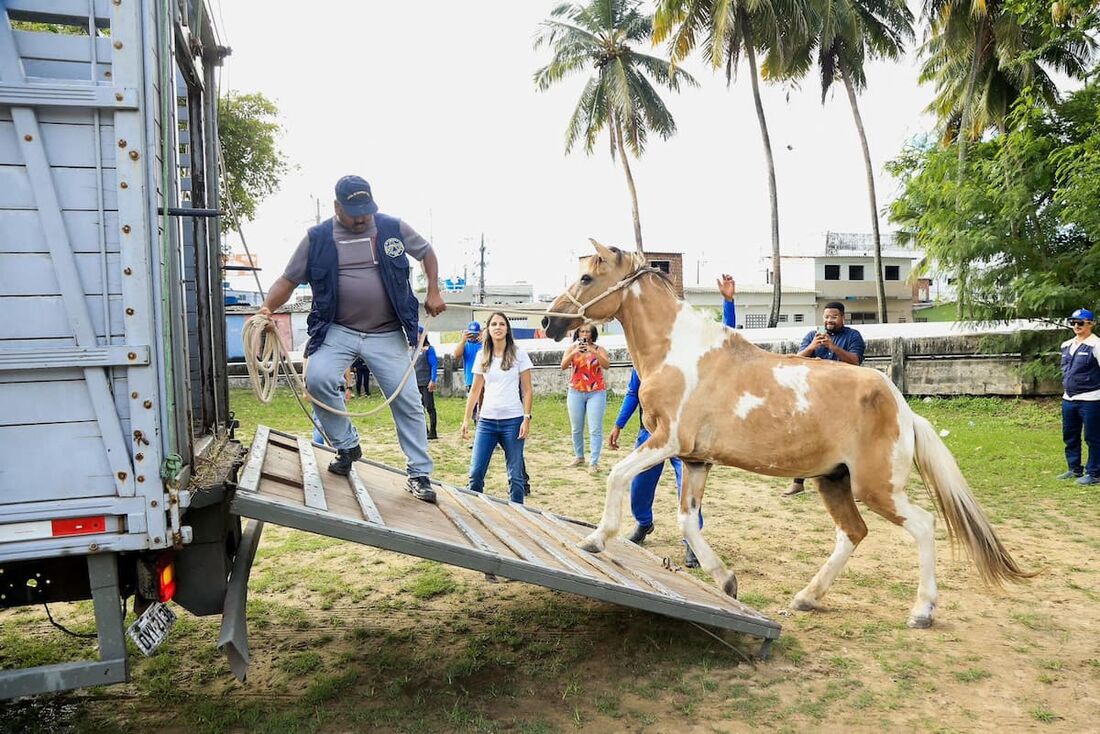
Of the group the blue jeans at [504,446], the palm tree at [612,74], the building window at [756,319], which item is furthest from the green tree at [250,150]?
the building window at [756,319]

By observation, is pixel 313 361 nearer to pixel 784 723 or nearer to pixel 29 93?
pixel 29 93

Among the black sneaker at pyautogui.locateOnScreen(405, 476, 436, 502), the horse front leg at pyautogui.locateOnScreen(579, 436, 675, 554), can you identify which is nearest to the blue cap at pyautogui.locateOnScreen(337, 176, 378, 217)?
the black sneaker at pyautogui.locateOnScreen(405, 476, 436, 502)

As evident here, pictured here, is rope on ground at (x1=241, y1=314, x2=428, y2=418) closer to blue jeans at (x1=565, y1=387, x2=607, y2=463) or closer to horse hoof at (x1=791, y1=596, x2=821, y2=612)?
horse hoof at (x1=791, y1=596, x2=821, y2=612)

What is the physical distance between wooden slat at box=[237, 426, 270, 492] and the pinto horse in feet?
6.20

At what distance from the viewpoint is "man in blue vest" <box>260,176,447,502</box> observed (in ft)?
13.7

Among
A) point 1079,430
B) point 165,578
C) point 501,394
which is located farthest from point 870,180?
point 165,578

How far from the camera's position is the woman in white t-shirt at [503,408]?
6762mm

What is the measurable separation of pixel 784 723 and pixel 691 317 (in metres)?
2.40

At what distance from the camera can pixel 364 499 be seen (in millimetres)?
4098

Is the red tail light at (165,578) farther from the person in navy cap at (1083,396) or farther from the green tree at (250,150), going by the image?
the green tree at (250,150)

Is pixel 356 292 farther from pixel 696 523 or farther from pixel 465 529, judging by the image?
pixel 696 523

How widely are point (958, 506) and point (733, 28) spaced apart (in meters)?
19.7

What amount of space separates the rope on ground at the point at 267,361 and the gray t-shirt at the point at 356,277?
0.30 m

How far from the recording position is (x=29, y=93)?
265 centimetres
